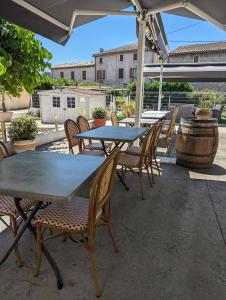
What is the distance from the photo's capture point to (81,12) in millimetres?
3318

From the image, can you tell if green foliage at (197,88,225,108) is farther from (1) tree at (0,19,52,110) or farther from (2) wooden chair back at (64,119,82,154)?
(2) wooden chair back at (64,119,82,154)

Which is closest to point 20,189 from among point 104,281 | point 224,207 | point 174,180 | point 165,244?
point 104,281

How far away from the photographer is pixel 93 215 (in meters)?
1.57

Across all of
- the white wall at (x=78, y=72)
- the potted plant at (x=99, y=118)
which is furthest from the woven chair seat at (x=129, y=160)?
the white wall at (x=78, y=72)

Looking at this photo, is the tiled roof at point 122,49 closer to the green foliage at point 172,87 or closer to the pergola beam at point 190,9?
the green foliage at point 172,87

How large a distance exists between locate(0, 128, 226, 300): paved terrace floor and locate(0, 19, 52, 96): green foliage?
10.7ft

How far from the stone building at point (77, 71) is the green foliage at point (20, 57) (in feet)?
89.5

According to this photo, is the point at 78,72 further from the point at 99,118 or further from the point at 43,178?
the point at 43,178

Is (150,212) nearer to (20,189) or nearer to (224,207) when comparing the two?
(224,207)

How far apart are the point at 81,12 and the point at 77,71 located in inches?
1216

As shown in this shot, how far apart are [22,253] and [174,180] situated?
2445mm

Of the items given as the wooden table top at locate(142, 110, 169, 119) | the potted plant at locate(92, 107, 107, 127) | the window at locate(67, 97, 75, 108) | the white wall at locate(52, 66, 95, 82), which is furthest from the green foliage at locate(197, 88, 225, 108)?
the white wall at locate(52, 66, 95, 82)

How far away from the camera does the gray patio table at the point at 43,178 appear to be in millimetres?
1474

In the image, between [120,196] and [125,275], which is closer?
[125,275]
